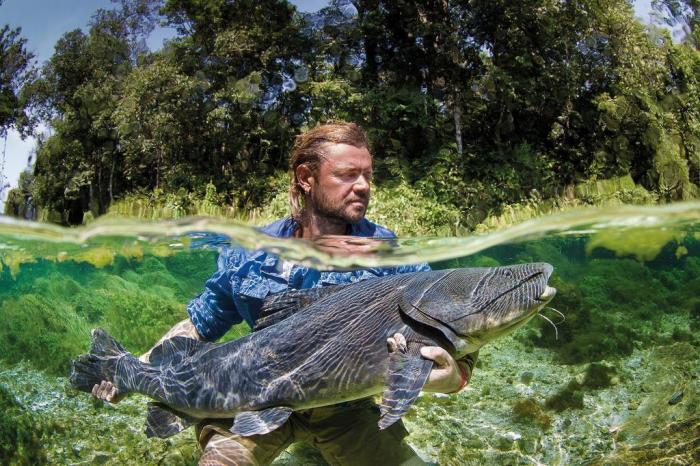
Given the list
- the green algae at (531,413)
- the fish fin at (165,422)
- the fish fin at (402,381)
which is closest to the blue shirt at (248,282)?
the fish fin at (165,422)

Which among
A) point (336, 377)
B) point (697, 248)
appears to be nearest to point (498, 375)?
point (336, 377)

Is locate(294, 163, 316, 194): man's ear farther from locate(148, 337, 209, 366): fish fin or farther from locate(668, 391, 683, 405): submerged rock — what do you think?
locate(668, 391, 683, 405): submerged rock

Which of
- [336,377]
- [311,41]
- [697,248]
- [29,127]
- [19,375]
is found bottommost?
[19,375]

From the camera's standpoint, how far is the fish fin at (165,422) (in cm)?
364

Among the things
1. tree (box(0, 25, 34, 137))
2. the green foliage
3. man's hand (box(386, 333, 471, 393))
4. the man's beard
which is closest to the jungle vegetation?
tree (box(0, 25, 34, 137))

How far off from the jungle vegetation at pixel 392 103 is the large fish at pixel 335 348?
1363cm

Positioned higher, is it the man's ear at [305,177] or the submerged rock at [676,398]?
the man's ear at [305,177]

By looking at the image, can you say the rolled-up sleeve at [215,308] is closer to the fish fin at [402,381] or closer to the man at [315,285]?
the man at [315,285]

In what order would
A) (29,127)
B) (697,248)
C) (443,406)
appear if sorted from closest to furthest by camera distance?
(443,406), (697,248), (29,127)

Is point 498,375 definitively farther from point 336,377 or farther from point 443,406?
point 336,377

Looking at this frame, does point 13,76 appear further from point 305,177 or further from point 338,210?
point 338,210

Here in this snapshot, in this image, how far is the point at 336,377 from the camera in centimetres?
328

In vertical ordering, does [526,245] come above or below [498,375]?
above

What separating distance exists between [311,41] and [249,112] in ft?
8.87
